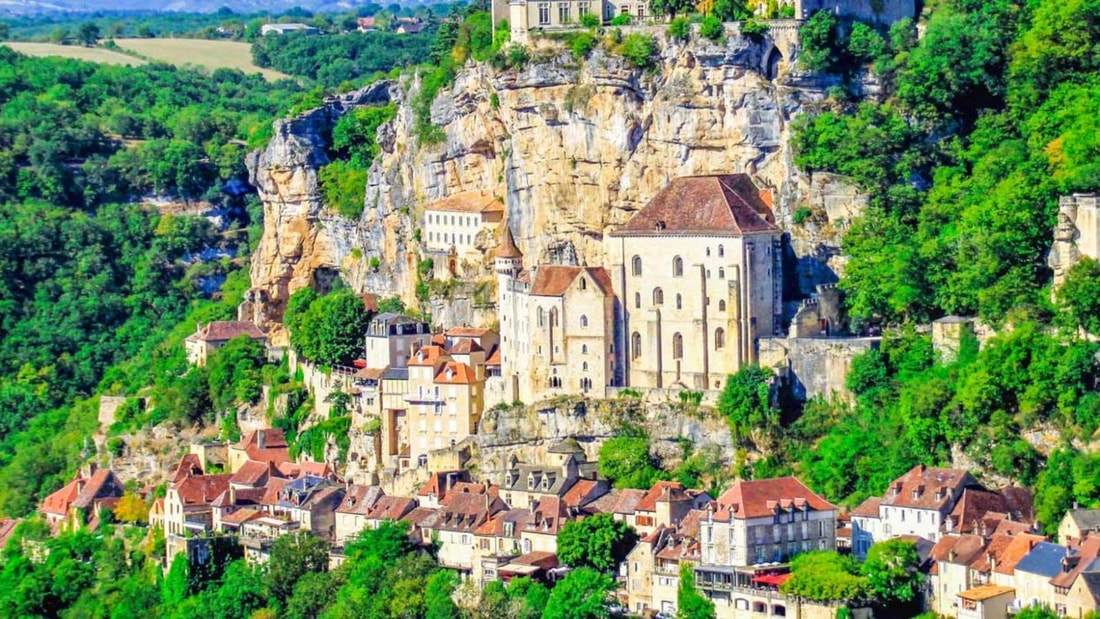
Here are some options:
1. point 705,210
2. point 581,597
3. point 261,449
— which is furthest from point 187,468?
point 581,597

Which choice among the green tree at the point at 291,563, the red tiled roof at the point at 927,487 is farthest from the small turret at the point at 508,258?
the red tiled roof at the point at 927,487

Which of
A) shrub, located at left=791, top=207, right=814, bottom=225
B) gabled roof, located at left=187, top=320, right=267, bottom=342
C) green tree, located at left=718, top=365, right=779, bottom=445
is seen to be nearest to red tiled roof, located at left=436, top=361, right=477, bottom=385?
green tree, located at left=718, top=365, right=779, bottom=445

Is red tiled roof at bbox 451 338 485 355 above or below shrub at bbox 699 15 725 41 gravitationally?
below

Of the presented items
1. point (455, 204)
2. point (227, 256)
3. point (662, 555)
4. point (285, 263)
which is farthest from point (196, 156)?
point (662, 555)

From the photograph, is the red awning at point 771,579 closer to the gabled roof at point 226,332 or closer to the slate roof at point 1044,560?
the slate roof at point 1044,560

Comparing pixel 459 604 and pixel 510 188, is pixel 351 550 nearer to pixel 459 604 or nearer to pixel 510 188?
→ pixel 459 604

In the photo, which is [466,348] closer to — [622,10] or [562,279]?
[562,279]

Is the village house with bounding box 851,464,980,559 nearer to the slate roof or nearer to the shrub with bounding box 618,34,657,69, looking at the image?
the slate roof
